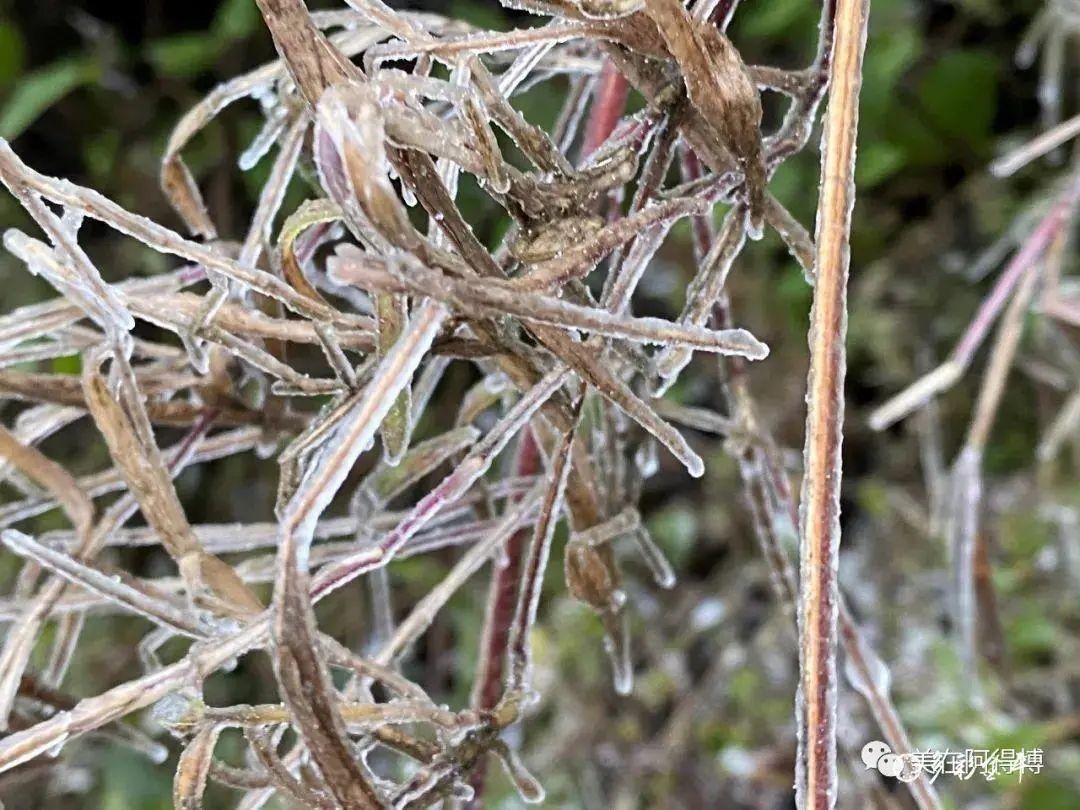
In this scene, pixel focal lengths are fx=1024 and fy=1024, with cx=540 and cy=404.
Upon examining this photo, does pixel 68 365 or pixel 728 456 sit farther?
pixel 728 456

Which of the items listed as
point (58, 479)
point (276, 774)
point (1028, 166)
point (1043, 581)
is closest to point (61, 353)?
point (58, 479)

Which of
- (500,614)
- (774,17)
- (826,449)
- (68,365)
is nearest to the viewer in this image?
(826,449)

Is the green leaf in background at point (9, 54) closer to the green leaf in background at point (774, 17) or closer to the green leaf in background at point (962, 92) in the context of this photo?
the green leaf in background at point (774, 17)

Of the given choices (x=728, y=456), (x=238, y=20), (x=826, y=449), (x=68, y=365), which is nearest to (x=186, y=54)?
(x=238, y=20)

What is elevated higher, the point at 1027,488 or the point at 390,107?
the point at 1027,488

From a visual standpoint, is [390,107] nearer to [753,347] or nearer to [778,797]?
[753,347]

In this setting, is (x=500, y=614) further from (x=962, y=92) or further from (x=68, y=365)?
(x=962, y=92)

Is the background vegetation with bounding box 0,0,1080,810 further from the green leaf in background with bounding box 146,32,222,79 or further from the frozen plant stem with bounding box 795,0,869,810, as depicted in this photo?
the frozen plant stem with bounding box 795,0,869,810

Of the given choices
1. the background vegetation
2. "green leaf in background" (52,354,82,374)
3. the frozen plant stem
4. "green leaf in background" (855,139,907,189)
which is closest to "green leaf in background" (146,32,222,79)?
the background vegetation
